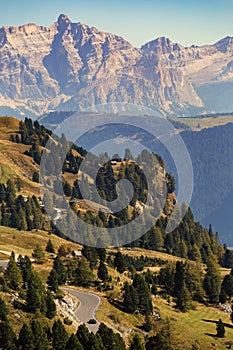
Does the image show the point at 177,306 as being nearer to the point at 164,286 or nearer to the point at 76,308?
the point at 164,286

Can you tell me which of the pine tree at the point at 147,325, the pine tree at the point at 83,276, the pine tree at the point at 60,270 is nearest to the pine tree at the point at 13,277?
the pine tree at the point at 60,270

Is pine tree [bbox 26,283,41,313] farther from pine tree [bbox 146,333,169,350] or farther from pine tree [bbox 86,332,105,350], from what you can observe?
pine tree [bbox 146,333,169,350]

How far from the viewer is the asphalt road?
10338 centimetres

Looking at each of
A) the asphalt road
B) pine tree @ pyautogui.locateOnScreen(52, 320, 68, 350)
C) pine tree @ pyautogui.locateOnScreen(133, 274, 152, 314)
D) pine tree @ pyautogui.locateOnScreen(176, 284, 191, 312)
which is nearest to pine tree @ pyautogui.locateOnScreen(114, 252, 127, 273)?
pine tree @ pyautogui.locateOnScreen(176, 284, 191, 312)

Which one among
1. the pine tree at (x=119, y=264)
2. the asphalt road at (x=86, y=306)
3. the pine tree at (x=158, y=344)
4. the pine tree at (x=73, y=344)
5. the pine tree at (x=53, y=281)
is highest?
the pine tree at (x=119, y=264)

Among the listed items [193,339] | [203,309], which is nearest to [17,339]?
[193,339]

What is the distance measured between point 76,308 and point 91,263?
28.6 m

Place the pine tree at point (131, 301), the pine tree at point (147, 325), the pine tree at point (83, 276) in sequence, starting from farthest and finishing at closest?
the pine tree at point (83, 276), the pine tree at point (131, 301), the pine tree at point (147, 325)

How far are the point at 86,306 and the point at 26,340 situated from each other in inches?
1279

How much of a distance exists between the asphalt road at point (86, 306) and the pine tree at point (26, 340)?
1995cm

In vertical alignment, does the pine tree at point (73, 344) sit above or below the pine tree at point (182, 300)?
below

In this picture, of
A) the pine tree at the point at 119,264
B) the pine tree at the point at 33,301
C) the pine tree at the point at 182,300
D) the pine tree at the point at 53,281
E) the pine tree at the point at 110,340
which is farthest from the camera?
the pine tree at the point at 119,264

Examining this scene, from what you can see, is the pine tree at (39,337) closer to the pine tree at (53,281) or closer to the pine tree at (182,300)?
the pine tree at (53,281)

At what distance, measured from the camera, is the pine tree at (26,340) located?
8019 cm
